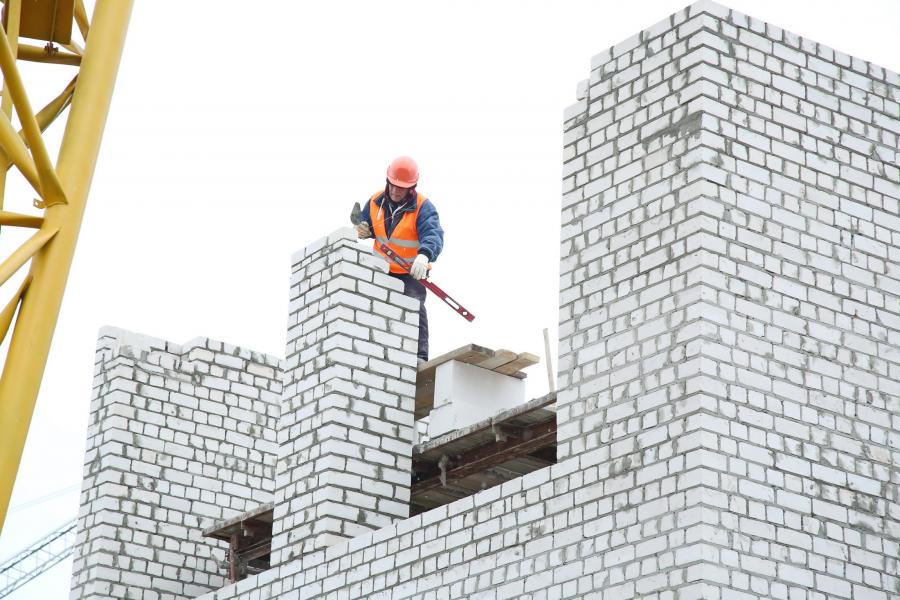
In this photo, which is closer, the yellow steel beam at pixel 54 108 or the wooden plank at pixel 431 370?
the yellow steel beam at pixel 54 108

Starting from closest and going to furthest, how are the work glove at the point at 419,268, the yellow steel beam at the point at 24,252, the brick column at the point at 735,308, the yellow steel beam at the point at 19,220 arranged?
1. the yellow steel beam at the point at 24,252
2. the yellow steel beam at the point at 19,220
3. the brick column at the point at 735,308
4. the work glove at the point at 419,268

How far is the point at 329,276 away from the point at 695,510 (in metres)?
4.58

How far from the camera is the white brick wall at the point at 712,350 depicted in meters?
10.9

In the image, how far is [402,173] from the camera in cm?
1524

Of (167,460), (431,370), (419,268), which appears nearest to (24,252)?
(431,370)

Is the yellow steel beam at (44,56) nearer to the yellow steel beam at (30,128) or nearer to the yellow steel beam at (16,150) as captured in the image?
the yellow steel beam at (30,128)

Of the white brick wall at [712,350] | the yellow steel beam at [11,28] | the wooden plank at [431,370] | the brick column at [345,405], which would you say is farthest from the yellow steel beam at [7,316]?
the wooden plank at [431,370]

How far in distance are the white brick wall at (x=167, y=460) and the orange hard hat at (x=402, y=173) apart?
125 inches

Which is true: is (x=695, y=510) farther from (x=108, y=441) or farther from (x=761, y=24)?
(x=108, y=441)

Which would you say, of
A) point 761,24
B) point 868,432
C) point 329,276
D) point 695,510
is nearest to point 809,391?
point 868,432

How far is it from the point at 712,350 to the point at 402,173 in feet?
15.8

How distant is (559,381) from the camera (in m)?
12.1

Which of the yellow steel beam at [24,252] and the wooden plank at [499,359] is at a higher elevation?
the wooden plank at [499,359]

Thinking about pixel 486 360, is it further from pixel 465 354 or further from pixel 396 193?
pixel 396 193
